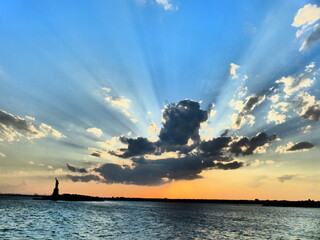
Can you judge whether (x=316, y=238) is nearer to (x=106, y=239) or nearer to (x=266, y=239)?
(x=266, y=239)

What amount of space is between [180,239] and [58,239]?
20.8m

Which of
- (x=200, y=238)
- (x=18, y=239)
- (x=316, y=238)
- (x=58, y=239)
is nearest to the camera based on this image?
(x=18, y=239)

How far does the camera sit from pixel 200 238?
49.0 metres

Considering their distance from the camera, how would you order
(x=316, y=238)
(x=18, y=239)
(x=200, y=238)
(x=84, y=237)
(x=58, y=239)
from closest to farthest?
1. (x=18, y=239)
2. (x=58, y=239)
3. (x=84, y=237)
4. (x=200, y=238)
5. (x=316, y=238)

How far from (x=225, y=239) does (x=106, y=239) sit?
71.7ft

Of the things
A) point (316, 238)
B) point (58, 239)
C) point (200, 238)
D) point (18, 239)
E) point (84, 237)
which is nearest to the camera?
point (18, 239)

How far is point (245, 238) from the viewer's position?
51531mm

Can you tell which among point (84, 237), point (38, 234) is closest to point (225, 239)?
point (84, 237)

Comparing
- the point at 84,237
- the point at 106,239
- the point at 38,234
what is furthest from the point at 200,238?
the point at 38,234

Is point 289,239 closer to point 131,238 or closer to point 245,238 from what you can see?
point 245,238

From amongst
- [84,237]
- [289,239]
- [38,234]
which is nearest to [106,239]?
[84,237]

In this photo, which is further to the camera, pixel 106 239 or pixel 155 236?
pixel 155 236

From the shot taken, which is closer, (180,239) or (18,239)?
(18,239)

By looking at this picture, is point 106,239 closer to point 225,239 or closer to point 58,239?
point 58,239
